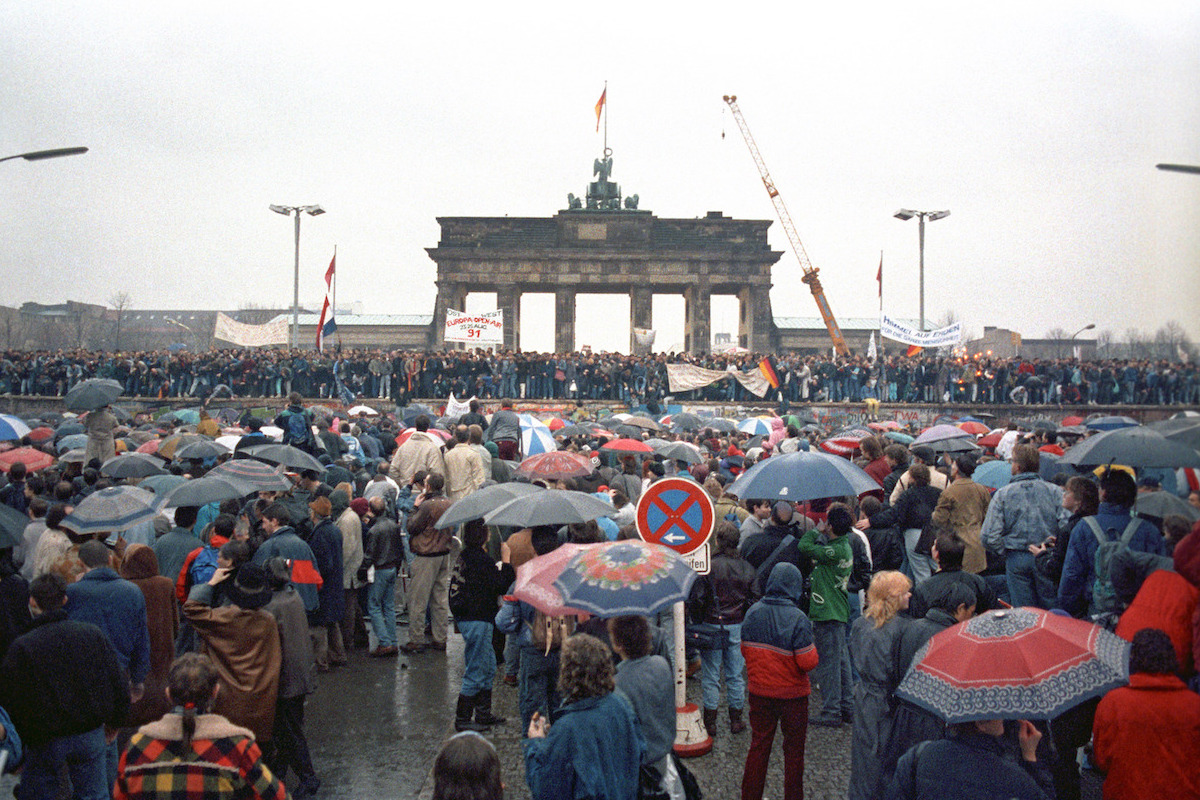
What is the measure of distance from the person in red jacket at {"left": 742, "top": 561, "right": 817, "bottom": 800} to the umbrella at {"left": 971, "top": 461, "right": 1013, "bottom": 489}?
5403 mm

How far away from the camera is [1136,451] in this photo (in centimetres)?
536

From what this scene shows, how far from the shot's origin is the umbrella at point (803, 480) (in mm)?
7910

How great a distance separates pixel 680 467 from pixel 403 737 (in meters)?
6.99

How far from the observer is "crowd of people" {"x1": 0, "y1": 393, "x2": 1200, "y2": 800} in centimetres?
393

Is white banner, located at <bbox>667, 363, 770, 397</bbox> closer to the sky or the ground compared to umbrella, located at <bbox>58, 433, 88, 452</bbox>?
closer to the sky

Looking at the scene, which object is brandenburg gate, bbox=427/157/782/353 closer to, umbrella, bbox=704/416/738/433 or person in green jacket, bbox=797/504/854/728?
umbrella, bbox=704/416/738/433

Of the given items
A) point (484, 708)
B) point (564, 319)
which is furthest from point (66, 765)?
point (564, 319)

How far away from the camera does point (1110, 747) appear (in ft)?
13.2

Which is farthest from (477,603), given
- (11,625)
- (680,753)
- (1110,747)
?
(1110,747)

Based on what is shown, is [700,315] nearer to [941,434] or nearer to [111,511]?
[941,434]

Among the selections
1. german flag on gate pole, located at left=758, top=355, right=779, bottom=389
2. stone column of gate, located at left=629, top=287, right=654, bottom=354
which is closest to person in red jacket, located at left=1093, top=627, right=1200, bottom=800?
german flag on gate pole, located at left=758, top=355, right=779, bottom=389

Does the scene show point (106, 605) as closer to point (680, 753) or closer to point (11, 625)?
point (11, 625)

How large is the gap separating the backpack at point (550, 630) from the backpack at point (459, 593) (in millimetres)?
1212

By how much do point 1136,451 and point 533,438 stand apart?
10.9 meters
